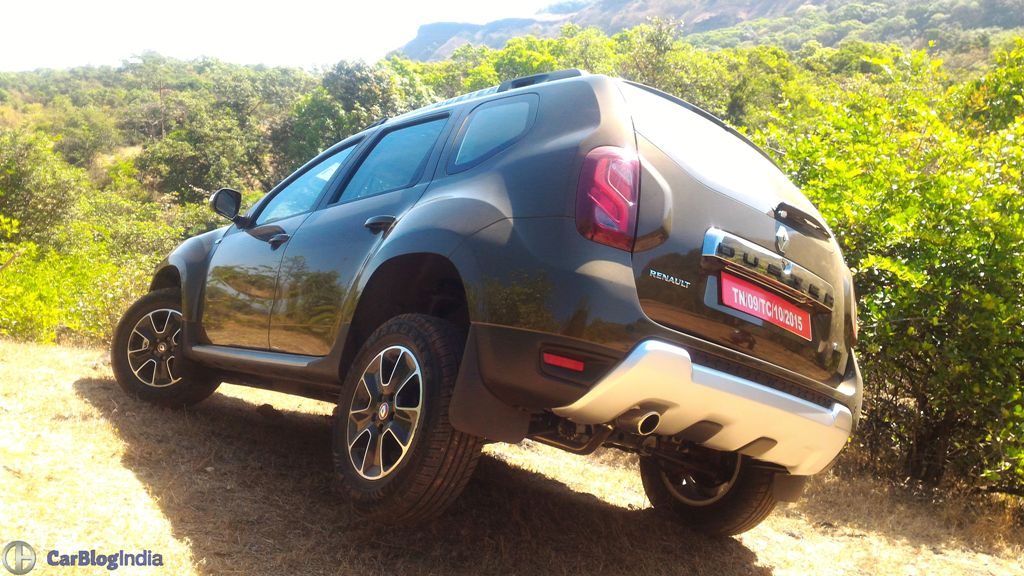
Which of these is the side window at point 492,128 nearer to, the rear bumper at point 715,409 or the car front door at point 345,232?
the car front door at point 345,232

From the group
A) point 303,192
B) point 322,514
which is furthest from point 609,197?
point 303,192

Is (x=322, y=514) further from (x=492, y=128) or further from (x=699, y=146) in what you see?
(x=699, y=146)

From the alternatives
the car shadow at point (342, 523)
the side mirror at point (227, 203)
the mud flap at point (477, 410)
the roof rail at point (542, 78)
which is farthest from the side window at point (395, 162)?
the car shadow at point (342, 523)

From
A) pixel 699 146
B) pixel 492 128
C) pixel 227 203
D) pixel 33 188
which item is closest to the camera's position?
pixel 699 146

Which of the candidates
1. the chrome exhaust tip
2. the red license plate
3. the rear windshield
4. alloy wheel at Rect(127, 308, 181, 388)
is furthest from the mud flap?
alloy wheel at Rect(127, 308, 181, 388)

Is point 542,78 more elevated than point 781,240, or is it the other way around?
point 542,78

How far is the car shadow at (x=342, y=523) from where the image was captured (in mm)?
2863

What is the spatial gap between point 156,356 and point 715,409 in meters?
3.88

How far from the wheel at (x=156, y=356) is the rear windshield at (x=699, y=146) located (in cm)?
332

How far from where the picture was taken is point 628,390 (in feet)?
7.64

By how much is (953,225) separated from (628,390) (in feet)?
12.3

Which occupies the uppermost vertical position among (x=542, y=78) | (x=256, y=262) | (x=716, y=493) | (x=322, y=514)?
(x=542, y=78)

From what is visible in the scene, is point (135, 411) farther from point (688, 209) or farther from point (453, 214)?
point (688, 209)

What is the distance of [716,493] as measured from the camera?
363 cm
